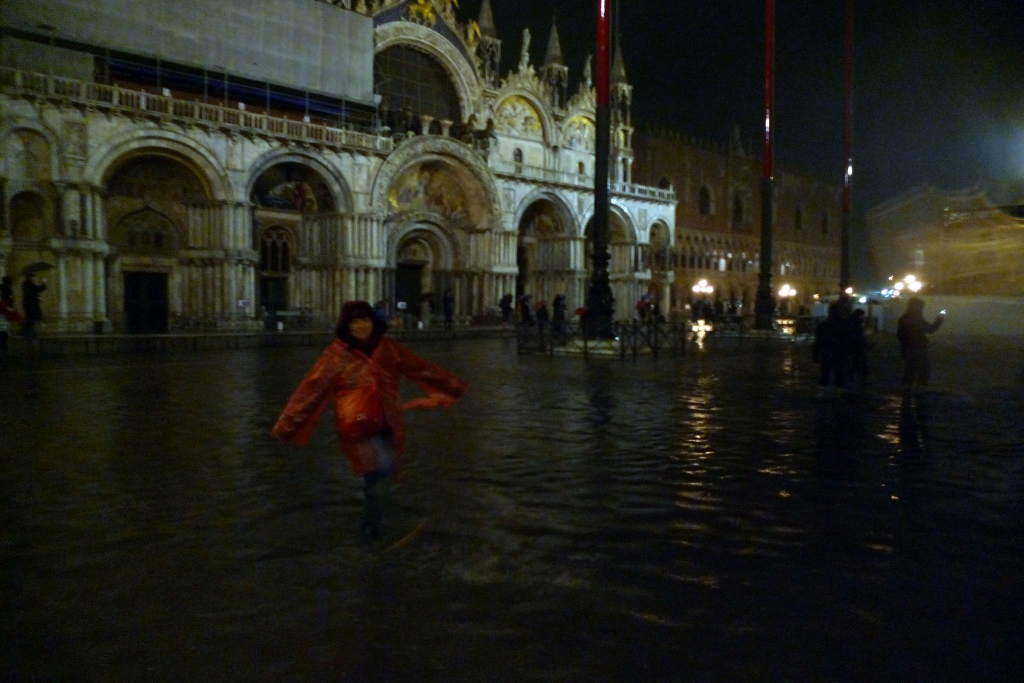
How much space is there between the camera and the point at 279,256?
30.5 metres

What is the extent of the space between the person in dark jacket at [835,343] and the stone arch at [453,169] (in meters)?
21.6

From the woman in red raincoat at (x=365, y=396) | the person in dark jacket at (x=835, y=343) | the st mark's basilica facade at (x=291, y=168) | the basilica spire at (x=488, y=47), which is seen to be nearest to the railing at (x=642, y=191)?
the st mark's basilica facade at (x=291, y=168)

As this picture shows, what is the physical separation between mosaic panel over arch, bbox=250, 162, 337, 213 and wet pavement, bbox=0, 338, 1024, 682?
21552 mm

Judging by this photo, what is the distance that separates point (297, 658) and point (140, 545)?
75.3 inches

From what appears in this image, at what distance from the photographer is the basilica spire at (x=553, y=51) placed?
4181 cm

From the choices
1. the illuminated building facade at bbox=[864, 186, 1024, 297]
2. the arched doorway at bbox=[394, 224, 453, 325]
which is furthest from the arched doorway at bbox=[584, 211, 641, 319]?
the illuminated building facade at bbox=[864, 186, 1024, 297]

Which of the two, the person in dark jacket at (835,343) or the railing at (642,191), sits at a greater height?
the railing at (642,191)

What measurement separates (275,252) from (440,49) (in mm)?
12219

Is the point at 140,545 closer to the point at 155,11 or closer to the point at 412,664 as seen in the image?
the point at 412,664

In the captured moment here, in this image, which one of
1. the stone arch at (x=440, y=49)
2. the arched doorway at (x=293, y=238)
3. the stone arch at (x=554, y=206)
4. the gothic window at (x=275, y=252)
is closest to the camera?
the arched doorway at (x=293, y=238)

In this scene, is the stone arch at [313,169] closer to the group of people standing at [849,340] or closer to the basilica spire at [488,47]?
the basilica spire at [488,47]

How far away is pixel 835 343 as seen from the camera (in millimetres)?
11906

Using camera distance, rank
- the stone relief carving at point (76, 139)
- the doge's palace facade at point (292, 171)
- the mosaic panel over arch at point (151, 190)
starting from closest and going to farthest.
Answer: the stone relief carving at point (76, 139) < the doge's palace facade at point (292, 171) < the mosaic panel over arch at point (151, 190)

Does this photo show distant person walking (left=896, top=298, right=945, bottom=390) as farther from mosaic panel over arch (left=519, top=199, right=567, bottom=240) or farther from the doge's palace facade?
mosaic panel over arch (left=519, top=199, right=567, bottom=240)
